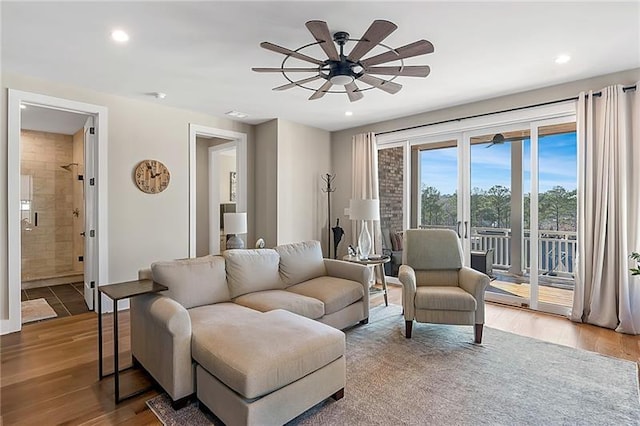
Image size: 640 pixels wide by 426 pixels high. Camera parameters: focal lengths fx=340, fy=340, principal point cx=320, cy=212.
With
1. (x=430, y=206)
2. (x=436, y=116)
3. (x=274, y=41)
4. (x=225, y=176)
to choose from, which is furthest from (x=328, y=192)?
(x=274, y=41)

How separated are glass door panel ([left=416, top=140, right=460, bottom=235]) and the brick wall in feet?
1.04

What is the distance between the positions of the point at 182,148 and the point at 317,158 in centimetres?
224

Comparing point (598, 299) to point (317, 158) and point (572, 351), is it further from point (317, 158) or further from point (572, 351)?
point (317, 158)

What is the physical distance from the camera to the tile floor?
4.13 metres

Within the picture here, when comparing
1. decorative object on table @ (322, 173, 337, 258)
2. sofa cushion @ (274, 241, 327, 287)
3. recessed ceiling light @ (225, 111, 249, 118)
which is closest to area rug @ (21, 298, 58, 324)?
sofa cushion @ (274, 241, 327, 287)

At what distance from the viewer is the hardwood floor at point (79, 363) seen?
82.3 inches

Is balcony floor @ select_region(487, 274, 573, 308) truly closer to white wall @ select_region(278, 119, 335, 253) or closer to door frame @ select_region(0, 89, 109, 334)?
white wall @ select_region(278, 119, 335, 253)

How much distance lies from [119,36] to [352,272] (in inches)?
117

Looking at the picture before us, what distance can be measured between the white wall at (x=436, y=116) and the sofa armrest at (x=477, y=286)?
2.25 meters

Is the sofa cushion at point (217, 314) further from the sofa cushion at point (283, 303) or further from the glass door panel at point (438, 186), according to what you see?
the glass door panel at point (438, 186)

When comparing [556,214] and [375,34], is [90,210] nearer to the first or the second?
[375,34]

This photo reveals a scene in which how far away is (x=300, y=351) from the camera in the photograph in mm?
1953

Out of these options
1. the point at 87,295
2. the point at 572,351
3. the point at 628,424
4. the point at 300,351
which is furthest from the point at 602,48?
the point at 87,295

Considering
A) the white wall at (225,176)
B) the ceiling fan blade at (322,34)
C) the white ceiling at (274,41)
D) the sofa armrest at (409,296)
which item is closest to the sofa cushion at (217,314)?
the sofa armrest at (409,296)
